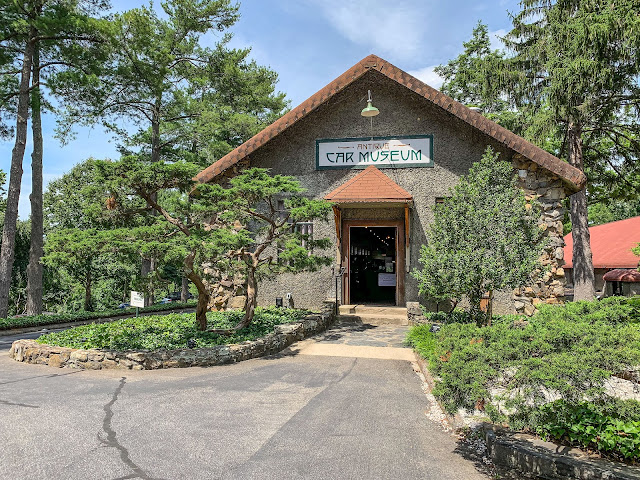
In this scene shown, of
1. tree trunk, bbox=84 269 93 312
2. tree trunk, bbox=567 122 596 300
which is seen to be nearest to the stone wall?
tree trunk, bbox=567 122 596 300

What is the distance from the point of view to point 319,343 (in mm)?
9414

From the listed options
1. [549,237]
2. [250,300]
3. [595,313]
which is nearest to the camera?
[595,313]

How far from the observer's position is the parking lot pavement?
12.5 ft

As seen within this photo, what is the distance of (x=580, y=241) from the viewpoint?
16.9 m

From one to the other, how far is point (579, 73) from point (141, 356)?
1529 centimetres

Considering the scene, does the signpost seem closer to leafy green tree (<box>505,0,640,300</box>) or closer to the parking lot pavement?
the parking lot pavement

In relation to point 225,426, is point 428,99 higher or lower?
higher

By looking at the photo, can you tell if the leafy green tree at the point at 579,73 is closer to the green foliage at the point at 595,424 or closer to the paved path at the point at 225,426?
the paved path at the point at 225,426

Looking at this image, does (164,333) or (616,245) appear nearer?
(164,333)

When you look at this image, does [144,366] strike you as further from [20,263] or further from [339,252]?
[20,263]

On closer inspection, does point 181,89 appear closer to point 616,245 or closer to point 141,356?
point 141,356

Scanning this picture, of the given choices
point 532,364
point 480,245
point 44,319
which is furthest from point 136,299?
point 532,364

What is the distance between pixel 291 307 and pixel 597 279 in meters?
22.0

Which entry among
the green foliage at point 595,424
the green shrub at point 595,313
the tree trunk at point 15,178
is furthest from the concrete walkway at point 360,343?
the tree trunk at point 15,178
